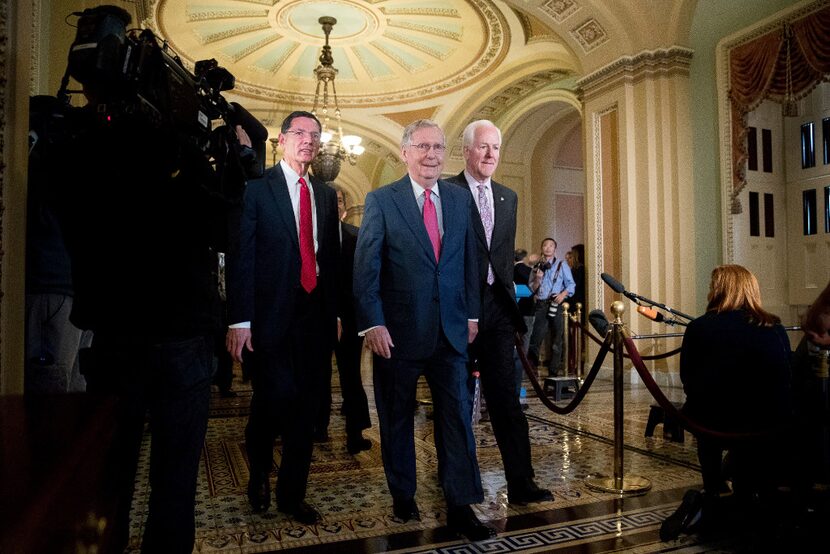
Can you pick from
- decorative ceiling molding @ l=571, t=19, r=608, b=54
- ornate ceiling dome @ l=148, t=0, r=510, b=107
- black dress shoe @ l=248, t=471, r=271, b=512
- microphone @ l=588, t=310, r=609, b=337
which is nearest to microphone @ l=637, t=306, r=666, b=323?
microphone @ l=588, t=310, r=609, b=337

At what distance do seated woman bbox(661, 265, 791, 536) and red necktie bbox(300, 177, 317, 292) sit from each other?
1.60 m

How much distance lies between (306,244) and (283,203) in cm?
19

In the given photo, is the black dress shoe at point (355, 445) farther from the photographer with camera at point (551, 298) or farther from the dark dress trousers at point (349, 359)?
the photographer with camera at point (551, 298)

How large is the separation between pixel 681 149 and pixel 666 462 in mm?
4599

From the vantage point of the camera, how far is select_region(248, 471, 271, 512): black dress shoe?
2.54 m

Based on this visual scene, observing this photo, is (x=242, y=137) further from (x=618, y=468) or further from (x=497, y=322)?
(x=618, y=468)

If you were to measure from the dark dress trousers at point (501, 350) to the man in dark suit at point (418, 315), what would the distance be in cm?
26

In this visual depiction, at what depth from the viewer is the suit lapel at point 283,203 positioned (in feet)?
8.07

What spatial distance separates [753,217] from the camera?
684cm

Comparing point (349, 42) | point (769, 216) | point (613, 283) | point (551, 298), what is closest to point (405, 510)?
point (613, 283)

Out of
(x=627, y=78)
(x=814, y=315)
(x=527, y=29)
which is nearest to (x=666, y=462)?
(x=814, y=315)

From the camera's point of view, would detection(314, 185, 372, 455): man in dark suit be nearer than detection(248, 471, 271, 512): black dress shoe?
No

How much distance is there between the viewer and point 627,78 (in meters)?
7.20

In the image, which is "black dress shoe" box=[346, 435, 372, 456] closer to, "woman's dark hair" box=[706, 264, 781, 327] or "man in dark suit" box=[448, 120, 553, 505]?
"man in dark suit" box=[448, 120, 553, 505]
